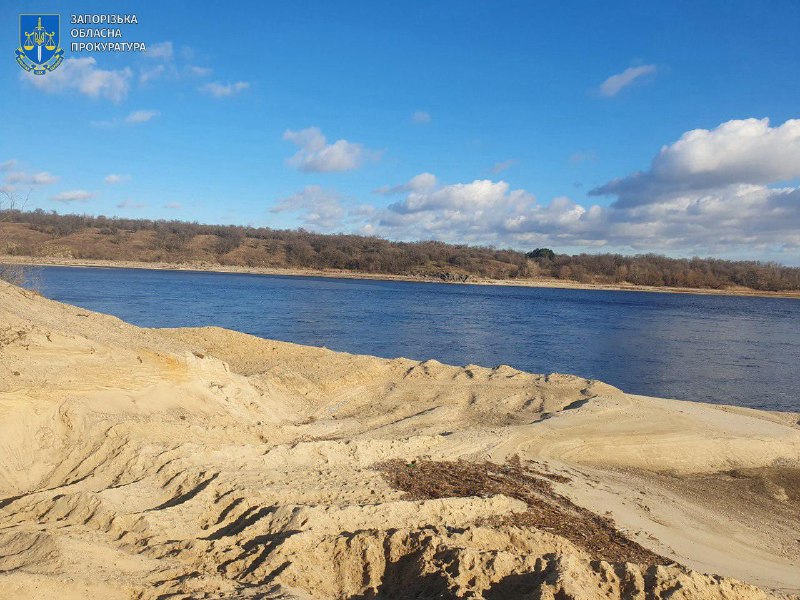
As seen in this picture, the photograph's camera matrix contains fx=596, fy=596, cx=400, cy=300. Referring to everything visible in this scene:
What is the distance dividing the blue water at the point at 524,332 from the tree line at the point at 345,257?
41.7 m

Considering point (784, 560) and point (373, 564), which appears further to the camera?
point (784, 560)

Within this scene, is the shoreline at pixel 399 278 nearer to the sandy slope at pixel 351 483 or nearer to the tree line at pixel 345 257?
the tree line at pixel 345 257

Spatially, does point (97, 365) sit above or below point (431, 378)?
above

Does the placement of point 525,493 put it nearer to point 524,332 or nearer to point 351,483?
point 351,483

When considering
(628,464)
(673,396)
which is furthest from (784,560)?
(673,396)

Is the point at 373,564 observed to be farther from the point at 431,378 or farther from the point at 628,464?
the point at 431,378

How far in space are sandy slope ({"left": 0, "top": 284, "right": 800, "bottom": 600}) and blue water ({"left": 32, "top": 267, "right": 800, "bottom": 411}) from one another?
1020 centimetres

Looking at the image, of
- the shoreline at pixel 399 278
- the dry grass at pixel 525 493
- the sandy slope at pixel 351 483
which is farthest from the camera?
the shoreline at pixel 399 278

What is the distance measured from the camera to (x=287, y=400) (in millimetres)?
13203

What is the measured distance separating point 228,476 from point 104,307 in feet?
115

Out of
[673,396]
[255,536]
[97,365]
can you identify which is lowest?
[673,396]

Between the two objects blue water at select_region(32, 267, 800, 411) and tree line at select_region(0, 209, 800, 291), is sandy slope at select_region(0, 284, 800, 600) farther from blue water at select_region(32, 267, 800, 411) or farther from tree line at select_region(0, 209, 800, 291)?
tree line at select_region(0, 209, 800, 291)

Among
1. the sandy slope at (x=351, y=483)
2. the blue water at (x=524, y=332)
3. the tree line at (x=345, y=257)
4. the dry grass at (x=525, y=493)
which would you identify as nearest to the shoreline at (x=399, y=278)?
the tree line at (x=345, y=257)

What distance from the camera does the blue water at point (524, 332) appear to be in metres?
25.2
